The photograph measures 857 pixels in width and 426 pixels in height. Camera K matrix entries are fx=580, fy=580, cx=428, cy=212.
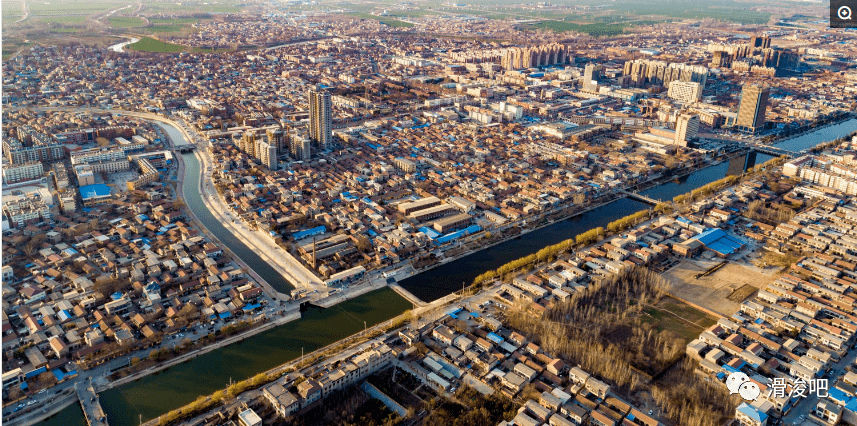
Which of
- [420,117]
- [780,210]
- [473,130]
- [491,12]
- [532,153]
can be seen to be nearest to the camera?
[780,210]

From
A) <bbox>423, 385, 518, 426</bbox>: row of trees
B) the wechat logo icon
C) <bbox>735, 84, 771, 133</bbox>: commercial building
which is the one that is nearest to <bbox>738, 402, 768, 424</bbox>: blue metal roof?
the wechat logo icon

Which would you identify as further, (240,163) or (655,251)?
(240,163)

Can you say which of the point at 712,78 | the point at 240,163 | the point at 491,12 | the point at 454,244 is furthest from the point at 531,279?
the point at 491,12

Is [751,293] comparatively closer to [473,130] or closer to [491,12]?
[473,130]

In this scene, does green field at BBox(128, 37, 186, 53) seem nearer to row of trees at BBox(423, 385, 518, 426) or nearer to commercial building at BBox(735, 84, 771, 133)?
commercial building at BBox(735, 84, 771, 133)

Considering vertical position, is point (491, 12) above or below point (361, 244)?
above

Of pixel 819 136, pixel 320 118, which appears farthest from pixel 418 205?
pixel 819 136

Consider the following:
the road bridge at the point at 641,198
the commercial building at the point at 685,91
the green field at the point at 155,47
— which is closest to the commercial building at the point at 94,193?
the road bridge at the point at 641,198

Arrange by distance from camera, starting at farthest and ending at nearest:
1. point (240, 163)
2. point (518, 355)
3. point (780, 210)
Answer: point (240, 163) → point (780, 210) → point (518, 355)
